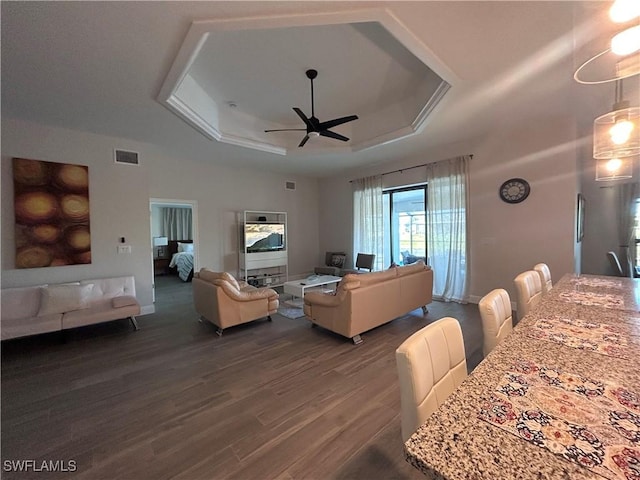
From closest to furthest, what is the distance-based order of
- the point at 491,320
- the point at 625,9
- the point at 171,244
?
the point at 625,9 < the point at 491,320 < the point at 171,244

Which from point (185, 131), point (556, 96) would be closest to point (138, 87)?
point (185, 131)

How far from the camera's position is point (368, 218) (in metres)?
6.30

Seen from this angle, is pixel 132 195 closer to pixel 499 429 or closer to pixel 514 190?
pixel 499 429

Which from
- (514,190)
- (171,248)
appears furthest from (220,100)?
(171,248)

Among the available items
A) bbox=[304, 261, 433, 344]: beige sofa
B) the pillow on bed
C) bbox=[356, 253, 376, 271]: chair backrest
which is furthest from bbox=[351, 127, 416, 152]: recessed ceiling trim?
the pillow on bed

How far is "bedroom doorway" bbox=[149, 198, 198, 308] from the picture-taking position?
22.7 feet

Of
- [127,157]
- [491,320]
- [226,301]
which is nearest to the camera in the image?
[491,320]

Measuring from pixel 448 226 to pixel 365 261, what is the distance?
1.95 metres

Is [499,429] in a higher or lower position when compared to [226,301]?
higher

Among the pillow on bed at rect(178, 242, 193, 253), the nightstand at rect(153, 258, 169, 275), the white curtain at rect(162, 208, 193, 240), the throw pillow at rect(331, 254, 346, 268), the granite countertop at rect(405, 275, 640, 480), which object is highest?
the white curtain at rect(162, 208, 193, 240)

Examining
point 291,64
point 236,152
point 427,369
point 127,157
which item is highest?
point 291,64

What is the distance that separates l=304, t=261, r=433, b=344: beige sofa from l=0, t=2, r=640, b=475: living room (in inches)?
14.1

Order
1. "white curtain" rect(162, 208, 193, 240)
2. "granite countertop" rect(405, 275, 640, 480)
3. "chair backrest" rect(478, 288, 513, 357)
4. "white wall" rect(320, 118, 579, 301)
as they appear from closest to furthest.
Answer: "granite countertop" rect(405, 275, 640, 480) < "chair backrest" rect(478, 288, 513, 357) < "white wall" rect(320, 118, 579, 301) < "white curtain" rect(162, 208, 193, 240)

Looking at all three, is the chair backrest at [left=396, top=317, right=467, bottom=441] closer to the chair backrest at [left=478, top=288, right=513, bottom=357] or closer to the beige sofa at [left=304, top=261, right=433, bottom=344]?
the chair backrest at [left=478, top=288, right=513, bottom=357]
